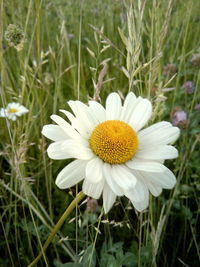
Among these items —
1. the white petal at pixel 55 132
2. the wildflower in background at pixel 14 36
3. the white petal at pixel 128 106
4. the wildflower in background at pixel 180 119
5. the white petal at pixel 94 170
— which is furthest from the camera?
the wildflower in background at pixel 180 119

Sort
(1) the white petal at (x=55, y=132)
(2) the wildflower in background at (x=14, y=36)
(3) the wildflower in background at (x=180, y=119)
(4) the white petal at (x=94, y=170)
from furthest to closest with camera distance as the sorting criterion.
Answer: (3) the wildflower in background at (x=180, y=119)
(2) the wildflower in background at (x=14, y=36)
(1) the white petal at (x=55, y=132)
(4) the white petal at (x=94, y=170)

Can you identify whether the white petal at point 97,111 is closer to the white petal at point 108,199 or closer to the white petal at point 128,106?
the white petal at point 128,106

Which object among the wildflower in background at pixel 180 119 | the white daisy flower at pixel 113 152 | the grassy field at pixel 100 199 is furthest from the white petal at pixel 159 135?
the wildflower in background at pixel 180 119

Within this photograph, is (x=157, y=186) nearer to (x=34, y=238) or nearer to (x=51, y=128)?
(x=51, y=128)

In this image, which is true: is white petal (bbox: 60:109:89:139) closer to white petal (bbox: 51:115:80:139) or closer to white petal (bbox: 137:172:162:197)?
white petal (bbox: 51:115:80:139)

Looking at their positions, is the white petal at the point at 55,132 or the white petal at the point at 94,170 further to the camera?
the white petal at the point at 55,132

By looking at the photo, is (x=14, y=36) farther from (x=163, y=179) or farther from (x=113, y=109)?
(x=163, y=179)

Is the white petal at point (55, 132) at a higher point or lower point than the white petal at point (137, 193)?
higher
